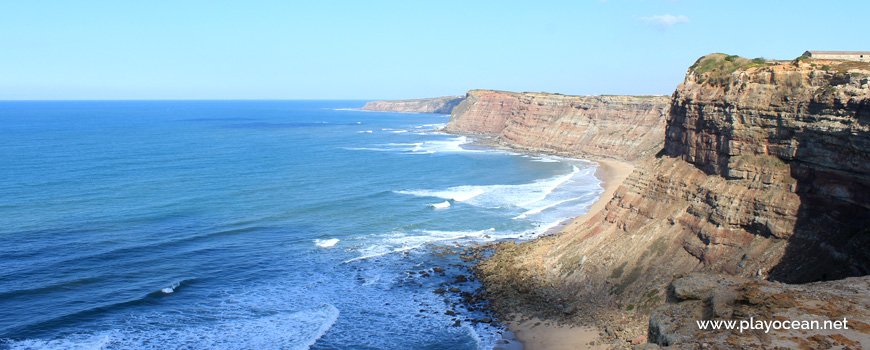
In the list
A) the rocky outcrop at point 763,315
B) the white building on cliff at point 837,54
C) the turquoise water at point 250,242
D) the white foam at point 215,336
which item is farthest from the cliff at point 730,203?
the white foam at point 215,336

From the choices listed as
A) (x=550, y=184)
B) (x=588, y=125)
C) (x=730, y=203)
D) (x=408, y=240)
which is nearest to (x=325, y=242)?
(x=408, y=240)

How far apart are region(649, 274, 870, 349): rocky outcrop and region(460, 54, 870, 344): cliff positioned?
24.5ft

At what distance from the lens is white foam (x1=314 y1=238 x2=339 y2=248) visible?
48.9 meters

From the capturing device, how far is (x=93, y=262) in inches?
1665

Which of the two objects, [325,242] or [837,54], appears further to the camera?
[325,242]

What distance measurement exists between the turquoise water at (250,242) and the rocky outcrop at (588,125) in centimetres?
1432

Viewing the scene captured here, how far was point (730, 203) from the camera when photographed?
1248 inches

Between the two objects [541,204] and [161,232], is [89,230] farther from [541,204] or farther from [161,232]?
[541,204]

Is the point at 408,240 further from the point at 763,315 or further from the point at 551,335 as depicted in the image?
the point at 763,315

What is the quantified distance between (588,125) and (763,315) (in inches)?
4012

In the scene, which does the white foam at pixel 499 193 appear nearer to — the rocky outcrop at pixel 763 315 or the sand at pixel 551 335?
the sand at pixel 551 335

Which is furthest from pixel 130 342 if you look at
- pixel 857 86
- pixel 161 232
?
pixel 857 86

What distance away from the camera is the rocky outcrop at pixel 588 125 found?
105m

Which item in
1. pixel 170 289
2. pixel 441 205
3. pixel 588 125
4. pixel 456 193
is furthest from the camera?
pixel 588 125
